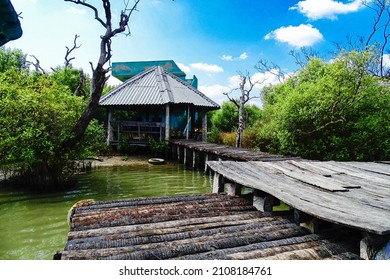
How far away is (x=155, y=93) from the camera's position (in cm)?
1683

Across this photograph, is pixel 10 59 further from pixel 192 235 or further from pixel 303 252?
pixel 303 252

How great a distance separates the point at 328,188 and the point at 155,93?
14.2m

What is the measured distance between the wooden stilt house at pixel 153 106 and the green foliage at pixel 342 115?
253 inches

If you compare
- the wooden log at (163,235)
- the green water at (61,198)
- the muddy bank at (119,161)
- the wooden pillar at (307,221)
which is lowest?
the green water at (61,198)

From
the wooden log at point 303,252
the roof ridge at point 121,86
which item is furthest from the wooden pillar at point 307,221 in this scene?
the roof ridge at point 121,86

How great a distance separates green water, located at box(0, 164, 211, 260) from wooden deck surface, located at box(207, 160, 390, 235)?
132 inches

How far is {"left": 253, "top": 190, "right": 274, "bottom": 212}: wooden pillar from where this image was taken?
143 inches

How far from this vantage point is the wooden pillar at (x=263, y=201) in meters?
3.64

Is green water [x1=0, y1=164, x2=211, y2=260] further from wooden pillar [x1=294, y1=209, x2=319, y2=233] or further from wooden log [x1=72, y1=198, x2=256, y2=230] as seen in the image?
wooden pillar [x1=294, y1=209, x2=319, y2=233]

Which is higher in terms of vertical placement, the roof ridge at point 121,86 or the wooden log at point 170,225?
the roof ridge at point 121,86

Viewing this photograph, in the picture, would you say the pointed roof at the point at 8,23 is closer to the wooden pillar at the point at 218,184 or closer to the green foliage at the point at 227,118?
the wooden pillar at the point at 218,184
